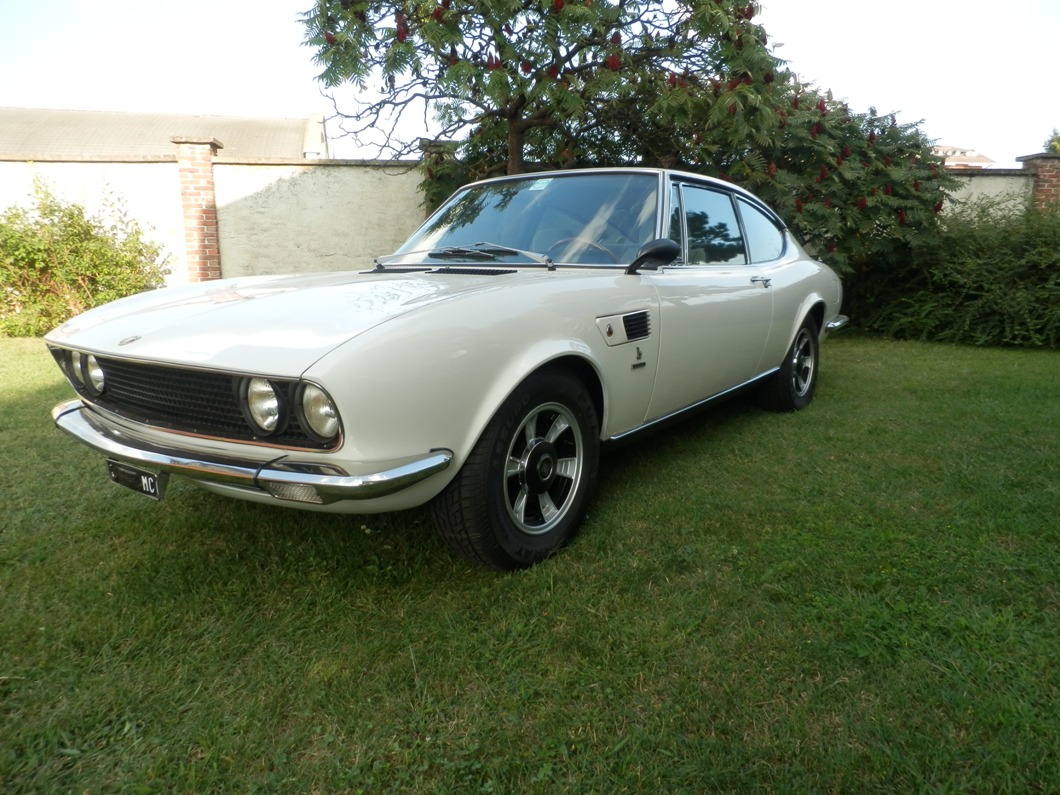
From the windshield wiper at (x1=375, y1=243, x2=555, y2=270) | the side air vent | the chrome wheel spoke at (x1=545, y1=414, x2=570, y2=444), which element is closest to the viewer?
the chrome wheel spoke at (x1=545, y1=414, x2=570, y2=444)

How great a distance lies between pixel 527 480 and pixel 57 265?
865 cm

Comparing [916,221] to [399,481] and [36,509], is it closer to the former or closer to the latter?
[399,481]

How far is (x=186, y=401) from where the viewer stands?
83.8 inches

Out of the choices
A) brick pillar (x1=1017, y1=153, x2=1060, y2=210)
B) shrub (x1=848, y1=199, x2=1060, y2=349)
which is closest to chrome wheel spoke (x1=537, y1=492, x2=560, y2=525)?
shrub (x1=848, y1=199, x2=1060, y2=349)

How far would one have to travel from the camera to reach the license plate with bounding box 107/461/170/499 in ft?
7.30

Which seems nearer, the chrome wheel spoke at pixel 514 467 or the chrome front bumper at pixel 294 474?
the chrome front bumper at pixel 294 474

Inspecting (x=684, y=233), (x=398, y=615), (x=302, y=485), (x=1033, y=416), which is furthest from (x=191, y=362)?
(x=1033, y=416)

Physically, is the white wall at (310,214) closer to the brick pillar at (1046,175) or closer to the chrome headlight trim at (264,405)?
the chrome headlight trim at (264,405)

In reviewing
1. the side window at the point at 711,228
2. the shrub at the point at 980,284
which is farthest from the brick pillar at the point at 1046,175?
the side window at the point at 711,228

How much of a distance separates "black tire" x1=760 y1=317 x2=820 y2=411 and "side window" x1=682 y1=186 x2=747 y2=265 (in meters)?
0.88

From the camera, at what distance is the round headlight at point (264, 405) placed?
195 centimetres

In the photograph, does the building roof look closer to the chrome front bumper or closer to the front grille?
the front grille

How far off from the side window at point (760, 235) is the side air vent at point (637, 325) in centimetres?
151

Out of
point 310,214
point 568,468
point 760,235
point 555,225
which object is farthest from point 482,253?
point 310,214
